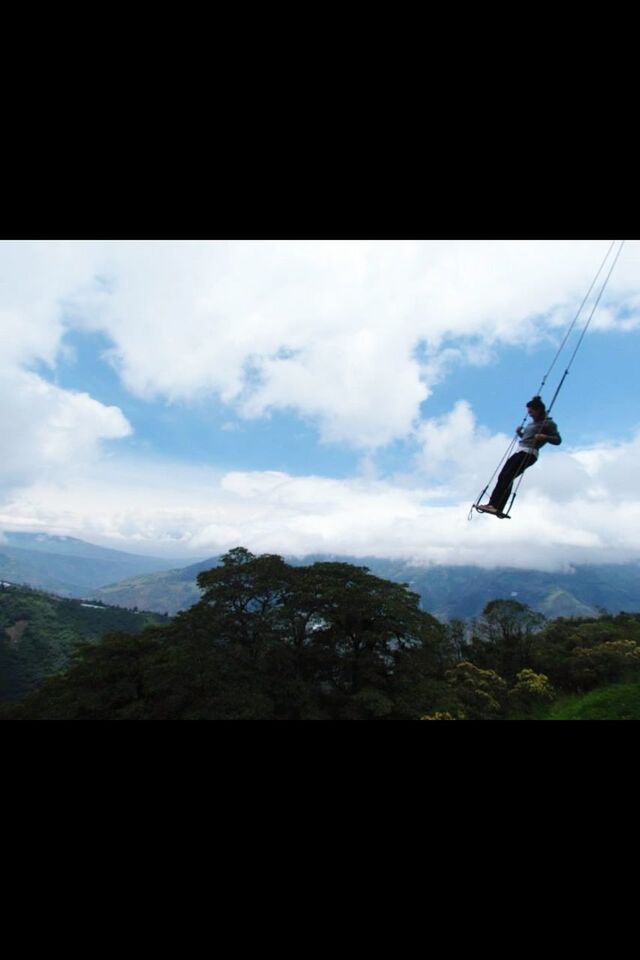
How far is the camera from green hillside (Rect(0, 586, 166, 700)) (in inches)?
767

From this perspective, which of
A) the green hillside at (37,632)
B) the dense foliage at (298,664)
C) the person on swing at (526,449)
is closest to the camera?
the person on swing at (526,449)

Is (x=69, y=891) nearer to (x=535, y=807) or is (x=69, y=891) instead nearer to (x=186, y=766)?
(x=186, y=766)

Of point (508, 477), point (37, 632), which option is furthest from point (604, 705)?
point (37, 632)

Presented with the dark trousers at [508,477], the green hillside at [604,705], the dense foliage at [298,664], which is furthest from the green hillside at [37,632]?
the dark trousers at [508,477]

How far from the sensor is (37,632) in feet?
81.7

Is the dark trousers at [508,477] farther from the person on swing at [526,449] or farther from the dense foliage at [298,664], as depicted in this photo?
the dense foliage at [298,664]

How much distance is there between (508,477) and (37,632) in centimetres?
2999

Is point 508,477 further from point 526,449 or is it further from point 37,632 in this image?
point 37,632

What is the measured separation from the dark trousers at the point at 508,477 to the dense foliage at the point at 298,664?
4700mm

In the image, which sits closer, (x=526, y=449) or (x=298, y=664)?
(x=526, y=449)

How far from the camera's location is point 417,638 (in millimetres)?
8266

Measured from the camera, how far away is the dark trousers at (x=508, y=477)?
12.1 ft

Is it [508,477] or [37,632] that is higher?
[508,477]
